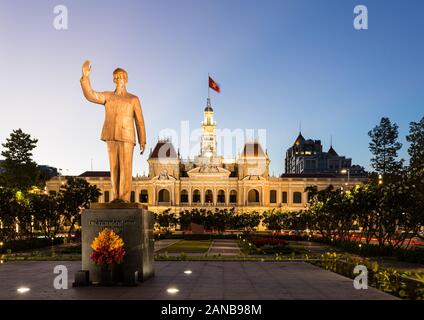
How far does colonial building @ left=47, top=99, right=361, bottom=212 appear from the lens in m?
119

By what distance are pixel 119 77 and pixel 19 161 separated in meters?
63.0

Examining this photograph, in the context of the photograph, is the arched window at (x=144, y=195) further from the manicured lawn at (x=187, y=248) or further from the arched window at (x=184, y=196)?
the manicured lawn at (x=187, y=248)

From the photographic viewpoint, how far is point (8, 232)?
162 feet

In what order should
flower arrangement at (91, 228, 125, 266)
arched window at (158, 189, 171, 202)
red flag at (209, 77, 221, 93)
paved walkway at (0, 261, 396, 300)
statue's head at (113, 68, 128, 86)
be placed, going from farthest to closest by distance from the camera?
arched window at (158, 189, 171, 202), red flag at (209, 77, 221, 93), statue's head at (113, 68, 128, 86), flower arrangement at (91, 228, 125, 266), paved walkway at (0, 261, 396, 300)

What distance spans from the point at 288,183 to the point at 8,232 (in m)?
80.4

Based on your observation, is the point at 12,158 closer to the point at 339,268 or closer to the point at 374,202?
the point at 374,202

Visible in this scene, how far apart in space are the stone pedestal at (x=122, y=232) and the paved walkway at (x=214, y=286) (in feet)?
1.95

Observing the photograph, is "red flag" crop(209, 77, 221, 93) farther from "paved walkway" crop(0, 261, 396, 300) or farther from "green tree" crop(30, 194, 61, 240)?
"paved walkway" crop(0, 261, 396, 300)

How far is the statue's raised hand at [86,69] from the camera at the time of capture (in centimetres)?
1548

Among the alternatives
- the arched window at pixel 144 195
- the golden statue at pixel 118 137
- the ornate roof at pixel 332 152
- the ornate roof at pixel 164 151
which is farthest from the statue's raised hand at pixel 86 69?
the ornate roof at pixel 332 152

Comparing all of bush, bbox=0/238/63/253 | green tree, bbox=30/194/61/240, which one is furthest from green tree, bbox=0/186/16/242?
bush, bbox=0/238/63/253

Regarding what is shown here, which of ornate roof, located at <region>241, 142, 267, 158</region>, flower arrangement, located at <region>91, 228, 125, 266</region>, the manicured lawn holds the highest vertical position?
ornate roof, located at <region>241, 142, 267, 158</region>

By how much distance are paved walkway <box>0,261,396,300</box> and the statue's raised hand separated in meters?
5.83
